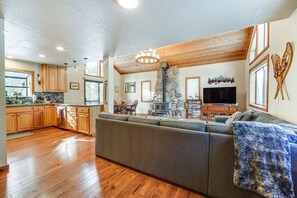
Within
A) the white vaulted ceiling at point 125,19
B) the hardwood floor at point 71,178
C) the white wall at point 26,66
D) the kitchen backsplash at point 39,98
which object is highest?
the white vaulted ceiling at point 125,19

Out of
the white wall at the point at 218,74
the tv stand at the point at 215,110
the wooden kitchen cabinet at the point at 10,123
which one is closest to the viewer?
the wooden kitchen cabinet at the point at 10,123

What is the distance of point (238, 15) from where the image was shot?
1.96 m

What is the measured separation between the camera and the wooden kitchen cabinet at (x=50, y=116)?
15.8 ft

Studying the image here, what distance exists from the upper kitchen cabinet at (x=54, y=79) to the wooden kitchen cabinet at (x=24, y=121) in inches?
45.4

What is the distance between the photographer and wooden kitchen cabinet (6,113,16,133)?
12.8ft

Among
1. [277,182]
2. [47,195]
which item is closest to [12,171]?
[47,195]

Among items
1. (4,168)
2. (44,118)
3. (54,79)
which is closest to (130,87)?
(54,79)

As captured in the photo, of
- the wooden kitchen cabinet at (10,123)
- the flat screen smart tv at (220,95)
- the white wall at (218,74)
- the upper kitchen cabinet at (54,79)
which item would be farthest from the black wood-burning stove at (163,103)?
the wooden kitchen cabinet at (10,123)

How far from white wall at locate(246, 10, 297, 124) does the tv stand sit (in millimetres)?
2983

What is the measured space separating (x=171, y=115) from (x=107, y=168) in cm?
511

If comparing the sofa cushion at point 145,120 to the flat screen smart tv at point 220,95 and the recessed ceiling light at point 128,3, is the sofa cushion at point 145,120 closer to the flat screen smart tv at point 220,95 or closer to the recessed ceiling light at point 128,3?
the recessed ceiling light at point 128,3

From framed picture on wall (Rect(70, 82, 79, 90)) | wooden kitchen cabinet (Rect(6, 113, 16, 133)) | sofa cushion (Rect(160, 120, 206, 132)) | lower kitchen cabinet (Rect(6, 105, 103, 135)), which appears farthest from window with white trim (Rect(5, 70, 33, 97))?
sofa cushion (Rect(160, 120, 206, 132))

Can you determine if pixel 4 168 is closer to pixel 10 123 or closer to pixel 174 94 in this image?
pixel 10 123

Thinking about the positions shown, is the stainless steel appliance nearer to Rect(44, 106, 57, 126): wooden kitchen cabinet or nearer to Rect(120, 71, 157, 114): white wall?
Rect(44, 106, 57, 126): wooden kitchen cabinet
